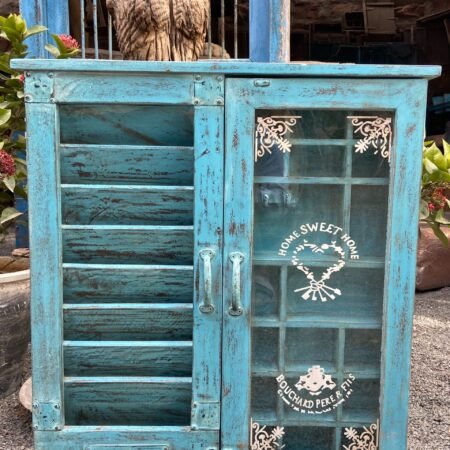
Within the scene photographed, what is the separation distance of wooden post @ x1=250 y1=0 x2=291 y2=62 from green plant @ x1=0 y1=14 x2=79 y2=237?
96cm

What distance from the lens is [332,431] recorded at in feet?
5.31

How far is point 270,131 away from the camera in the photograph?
150 centimetres

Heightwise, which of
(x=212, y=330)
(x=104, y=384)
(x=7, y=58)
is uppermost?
(x=7, y=58)

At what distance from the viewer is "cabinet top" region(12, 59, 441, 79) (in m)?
1.43

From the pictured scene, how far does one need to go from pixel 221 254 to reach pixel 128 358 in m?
0.40

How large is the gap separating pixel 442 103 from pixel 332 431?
465 centimetres

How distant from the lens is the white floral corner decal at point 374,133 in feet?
4.91

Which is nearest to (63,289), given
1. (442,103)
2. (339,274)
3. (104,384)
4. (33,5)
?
(104,384)

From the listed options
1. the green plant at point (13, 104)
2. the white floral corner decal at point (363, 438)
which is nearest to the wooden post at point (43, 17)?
the green plant at point (13, 104)

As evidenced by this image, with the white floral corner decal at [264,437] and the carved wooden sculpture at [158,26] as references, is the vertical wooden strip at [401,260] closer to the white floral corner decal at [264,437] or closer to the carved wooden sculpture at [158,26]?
the white floral corner decal at [264,437]

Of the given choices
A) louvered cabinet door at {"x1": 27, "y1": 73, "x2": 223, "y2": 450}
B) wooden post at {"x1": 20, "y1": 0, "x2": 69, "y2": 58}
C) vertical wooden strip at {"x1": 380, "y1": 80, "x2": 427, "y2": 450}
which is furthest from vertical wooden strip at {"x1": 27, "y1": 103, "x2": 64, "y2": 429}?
wooden post at {"x1": 20, "y1": 0, "x2": 69, "y2": 58}

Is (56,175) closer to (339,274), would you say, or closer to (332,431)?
(339,274)

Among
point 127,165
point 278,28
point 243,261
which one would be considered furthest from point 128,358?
point 278,28

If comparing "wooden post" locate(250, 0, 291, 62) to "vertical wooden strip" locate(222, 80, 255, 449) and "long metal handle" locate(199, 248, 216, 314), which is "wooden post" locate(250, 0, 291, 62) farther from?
"long metal handle" locate(199, 248, 216, 314)
